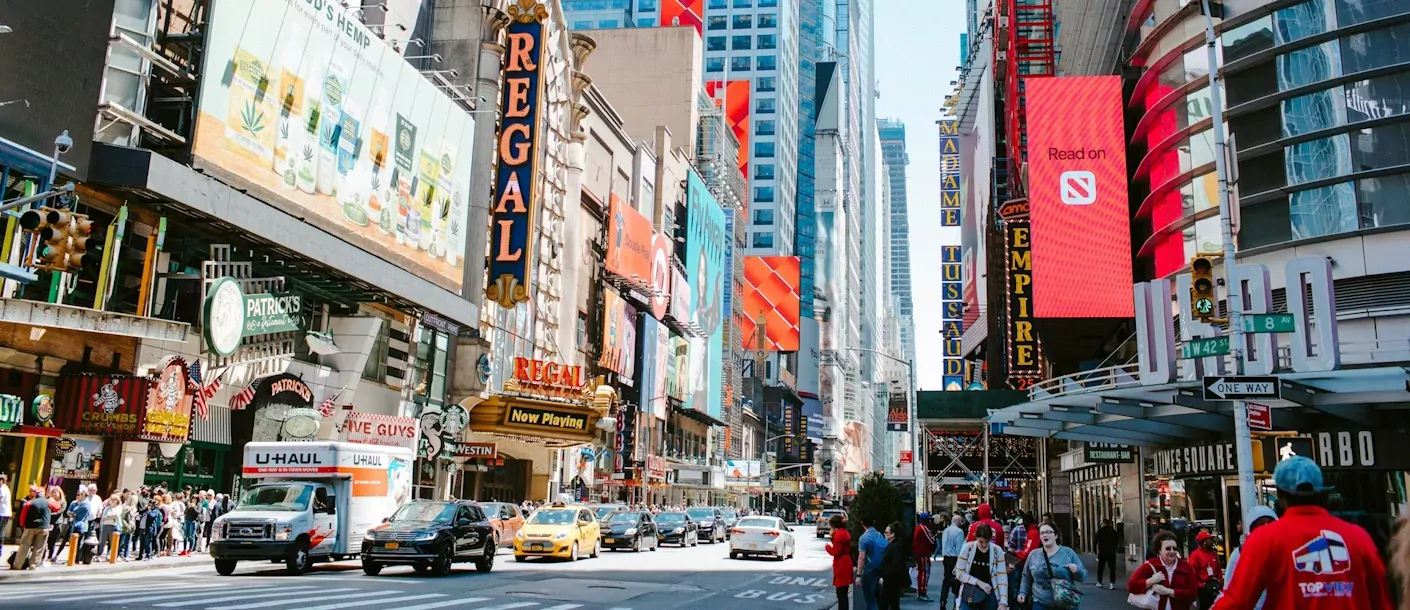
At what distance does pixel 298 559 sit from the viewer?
21.6 metres

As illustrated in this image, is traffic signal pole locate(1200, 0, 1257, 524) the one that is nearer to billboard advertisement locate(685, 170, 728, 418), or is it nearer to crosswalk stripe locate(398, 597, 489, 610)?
crosswalk stripe locate(398, 597, 489, 610)

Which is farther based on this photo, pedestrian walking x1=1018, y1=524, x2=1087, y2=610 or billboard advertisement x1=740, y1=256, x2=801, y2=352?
billboard advertisement x1=740, y1=256, x2=801, y2=352

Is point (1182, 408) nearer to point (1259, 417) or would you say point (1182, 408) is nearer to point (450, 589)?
point (1259, 417)

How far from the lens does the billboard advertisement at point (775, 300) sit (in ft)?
449

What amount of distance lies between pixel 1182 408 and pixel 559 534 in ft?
52.5

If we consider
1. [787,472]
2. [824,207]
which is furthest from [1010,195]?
[824,207]

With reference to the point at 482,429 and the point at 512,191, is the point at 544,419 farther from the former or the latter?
the point at 512,191

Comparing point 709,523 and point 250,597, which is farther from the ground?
point 709,523

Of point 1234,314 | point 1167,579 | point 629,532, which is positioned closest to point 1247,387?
point 1234,314

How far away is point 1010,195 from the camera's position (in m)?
60.7

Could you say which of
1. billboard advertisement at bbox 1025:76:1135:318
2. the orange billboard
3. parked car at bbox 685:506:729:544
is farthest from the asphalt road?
the orange billboard

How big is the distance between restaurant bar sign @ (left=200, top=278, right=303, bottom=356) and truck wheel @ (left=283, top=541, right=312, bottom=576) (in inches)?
347

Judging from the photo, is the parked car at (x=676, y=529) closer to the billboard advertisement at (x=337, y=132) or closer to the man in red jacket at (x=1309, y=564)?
the billboard advertisement at (x=337, y=132)

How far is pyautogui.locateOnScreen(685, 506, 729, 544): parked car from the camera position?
156ft
